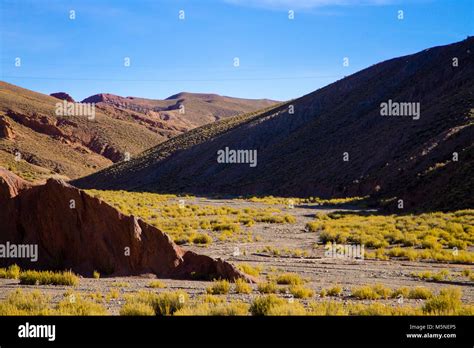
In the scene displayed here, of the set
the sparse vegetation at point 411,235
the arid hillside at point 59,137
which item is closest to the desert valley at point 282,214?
the sparse vegetation at point 411,235

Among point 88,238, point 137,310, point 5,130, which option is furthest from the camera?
point 5,130

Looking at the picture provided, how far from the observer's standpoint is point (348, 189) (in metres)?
57.2

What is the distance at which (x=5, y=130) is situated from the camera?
349 ft

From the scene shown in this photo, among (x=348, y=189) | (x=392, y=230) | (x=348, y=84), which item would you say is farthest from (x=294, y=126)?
(x=392, y=230)

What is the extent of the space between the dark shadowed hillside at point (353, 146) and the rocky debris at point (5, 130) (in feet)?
66.9

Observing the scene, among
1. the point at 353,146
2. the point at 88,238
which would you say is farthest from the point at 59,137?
the point at 88,238

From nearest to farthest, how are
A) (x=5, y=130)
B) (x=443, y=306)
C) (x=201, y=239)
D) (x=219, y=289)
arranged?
1. (x=443, y=306)
2. (x=219, y=289)
3. (x=201, y=239)
4. (x=5, y=130)

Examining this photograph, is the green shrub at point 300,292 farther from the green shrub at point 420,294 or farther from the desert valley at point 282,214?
the green shrub at point 420,294

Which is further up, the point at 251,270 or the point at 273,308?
the point at 273,308

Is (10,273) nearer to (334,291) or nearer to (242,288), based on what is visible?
(242,288)

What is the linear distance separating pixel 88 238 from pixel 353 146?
57000 millimetres

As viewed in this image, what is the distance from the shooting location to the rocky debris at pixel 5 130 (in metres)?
106

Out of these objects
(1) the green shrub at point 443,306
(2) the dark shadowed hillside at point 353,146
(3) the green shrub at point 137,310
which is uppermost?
(2) the dark shadowed hillside at point 353,146

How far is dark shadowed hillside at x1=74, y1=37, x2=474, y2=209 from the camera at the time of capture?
154 feet
